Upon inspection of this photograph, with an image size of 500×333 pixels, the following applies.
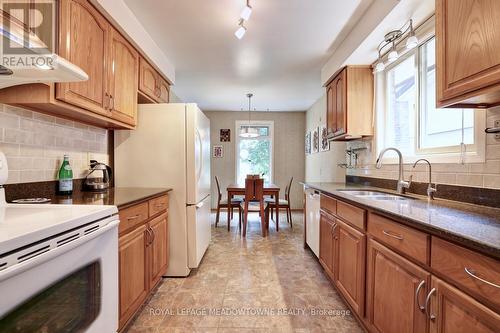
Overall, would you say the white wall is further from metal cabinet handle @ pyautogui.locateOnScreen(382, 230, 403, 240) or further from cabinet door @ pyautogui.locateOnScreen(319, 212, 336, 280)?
metal cabinet handle @ pyautogui.locateOnScreen(382, 230, 403, 240)

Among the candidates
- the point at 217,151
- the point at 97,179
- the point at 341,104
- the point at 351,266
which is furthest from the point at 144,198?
the point at 217,151

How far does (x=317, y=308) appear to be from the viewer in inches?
74.9

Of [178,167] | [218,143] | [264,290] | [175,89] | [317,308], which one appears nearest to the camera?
[317,308]

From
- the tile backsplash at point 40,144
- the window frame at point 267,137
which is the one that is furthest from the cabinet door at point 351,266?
the window frame at point 267,137

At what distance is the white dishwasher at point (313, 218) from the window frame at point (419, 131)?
0.77m

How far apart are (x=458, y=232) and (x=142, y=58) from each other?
269 centimetres

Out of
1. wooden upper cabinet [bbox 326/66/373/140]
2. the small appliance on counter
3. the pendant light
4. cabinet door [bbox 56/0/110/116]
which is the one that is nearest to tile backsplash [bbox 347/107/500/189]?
wooden upper cabinet [bbox 326/66/373/140]

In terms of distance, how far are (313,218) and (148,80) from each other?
7.62ft

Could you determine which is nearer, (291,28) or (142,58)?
(291,28)

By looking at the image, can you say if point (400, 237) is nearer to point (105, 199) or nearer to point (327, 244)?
point (327, 244)

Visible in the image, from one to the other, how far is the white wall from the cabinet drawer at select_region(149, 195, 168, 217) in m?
2.47

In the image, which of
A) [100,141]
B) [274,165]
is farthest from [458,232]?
[274,165]

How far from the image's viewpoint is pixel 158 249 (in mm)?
2098

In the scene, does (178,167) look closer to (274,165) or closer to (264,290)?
(264,290)
